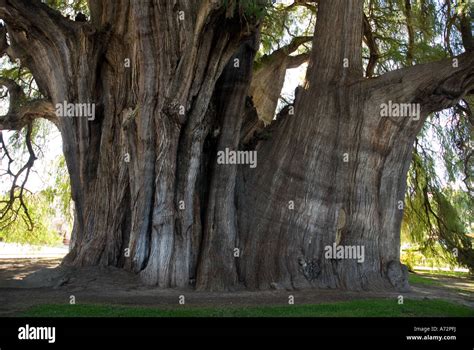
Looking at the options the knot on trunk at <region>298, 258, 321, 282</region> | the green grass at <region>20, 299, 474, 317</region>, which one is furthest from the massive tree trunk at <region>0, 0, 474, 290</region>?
the green grass at <region>20, 299, 474, 317</region>

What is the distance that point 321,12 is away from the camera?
463 inches

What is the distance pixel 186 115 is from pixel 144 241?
8.35 ft

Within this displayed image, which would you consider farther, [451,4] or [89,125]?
[451,4]

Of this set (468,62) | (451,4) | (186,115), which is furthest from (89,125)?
(451,4)

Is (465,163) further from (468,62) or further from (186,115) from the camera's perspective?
(186,115)

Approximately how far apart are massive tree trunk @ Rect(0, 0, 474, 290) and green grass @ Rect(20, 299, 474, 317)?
6.95ft

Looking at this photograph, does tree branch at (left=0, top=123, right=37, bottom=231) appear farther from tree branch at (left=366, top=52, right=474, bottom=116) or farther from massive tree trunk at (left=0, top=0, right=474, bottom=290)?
tree branch at (left=366, top=52, right=474, bottom=116)

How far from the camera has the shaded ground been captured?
Result: 27.0 ft

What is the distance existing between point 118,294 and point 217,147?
3.58 m
